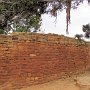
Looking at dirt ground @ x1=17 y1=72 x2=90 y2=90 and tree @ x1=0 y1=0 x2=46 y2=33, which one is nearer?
dirt ground @ x1=17 y1=72 x2=90 y2=90

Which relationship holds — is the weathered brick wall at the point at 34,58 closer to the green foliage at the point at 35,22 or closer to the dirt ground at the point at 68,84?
the dirt ground at the point at 68,84

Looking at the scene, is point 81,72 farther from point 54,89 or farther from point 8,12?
point 8,12

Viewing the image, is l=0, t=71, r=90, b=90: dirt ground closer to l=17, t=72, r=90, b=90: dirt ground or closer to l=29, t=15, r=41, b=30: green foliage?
l=17, t=72, r=90, b=90: dirt ground

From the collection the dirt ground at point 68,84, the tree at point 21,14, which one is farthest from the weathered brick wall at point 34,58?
the tree at point 21,14

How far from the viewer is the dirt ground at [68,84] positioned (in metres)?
9.47

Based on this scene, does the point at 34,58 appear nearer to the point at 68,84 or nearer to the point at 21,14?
the point at 68,84

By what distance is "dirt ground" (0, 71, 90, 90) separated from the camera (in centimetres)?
945

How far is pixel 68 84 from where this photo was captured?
1030 centimetres

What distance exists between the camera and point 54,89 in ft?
31.1

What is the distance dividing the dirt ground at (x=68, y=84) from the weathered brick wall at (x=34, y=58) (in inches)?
6.8

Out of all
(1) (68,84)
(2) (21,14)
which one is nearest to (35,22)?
(2) (21,14)

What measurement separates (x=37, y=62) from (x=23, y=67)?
675 mm

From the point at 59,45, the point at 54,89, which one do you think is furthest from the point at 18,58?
the point at 59,45

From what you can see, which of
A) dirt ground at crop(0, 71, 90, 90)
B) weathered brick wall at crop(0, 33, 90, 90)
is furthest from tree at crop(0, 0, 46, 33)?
dirt ground at crop(0, 71, 90, 90)
